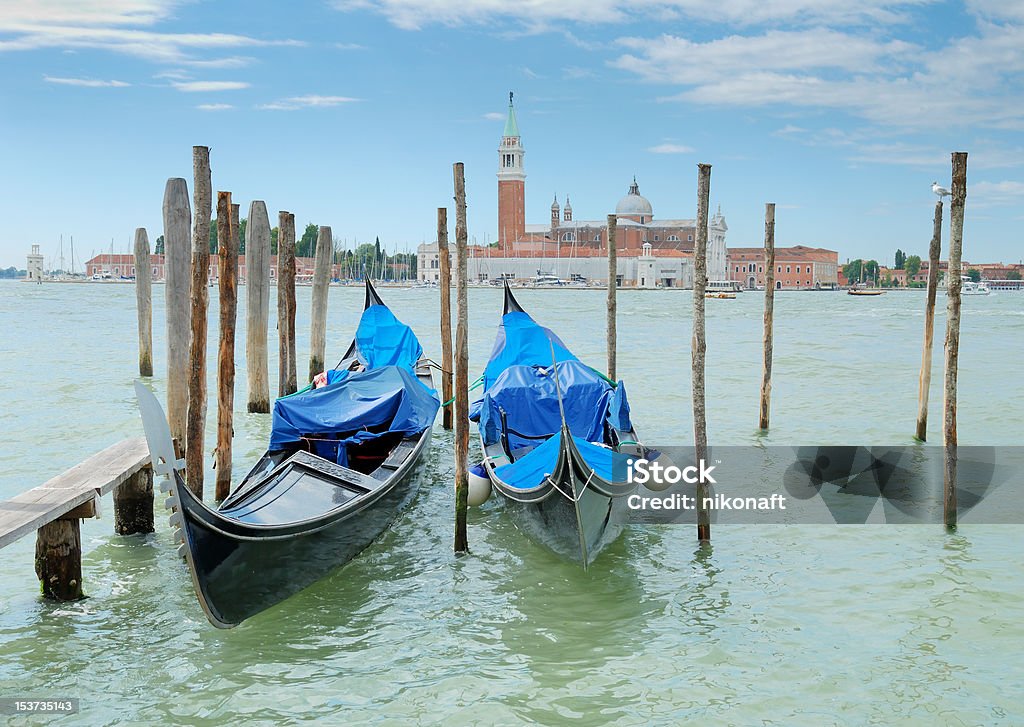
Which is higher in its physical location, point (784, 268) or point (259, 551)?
point (784, 268)

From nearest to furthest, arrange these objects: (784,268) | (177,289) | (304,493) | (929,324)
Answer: (304,493), (177,289), (929,324), (784,268)

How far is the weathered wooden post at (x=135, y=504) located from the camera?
4055 mm

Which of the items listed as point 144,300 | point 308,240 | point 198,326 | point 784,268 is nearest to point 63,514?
point 198,326

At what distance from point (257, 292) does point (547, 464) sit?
367 centimetres

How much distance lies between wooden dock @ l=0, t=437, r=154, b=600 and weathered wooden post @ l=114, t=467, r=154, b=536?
0.49ft

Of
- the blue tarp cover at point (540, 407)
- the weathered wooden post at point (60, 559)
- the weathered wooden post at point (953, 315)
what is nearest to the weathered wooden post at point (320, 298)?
the blue tarp cover at point (540, 407)

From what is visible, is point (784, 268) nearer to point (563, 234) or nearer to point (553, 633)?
point (563, 234)

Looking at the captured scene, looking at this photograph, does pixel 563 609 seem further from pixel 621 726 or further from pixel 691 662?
pixel 621 726

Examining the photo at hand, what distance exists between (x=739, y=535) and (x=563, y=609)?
129 centimetres

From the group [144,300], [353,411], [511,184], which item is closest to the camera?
[353,411]

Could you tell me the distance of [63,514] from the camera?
319 centimetres

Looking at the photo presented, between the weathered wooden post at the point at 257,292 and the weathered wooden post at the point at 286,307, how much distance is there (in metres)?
0.11

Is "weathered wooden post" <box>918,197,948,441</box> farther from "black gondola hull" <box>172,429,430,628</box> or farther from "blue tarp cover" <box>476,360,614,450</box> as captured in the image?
"black gondola hull" <box>172,429,430,628</box>

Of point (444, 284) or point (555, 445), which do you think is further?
point (444, 284)
